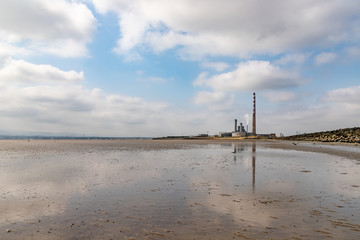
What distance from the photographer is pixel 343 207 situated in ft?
28.4

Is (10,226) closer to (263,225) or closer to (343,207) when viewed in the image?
(263,225)

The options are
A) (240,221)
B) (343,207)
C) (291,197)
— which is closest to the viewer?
(240,221)

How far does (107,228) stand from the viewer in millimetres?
6645

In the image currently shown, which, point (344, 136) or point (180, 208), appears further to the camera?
point (344, 136)

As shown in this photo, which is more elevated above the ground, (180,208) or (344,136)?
(344,136)

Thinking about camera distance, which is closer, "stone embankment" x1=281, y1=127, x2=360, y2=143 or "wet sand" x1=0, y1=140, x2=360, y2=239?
"wet sand" x1=0, y1=140, x2=360, y2=239

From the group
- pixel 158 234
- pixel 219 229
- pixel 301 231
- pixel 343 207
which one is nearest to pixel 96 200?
pixel 158 234

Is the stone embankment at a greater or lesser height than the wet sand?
greater

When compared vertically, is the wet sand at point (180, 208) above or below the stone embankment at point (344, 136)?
below

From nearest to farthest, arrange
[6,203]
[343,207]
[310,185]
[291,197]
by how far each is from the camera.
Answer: [343,207], [6,203], [291,197], [310,185]

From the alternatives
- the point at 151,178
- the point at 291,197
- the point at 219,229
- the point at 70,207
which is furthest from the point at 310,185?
the point at 70,207

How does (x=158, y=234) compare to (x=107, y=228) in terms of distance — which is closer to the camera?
(x=158, y=234)

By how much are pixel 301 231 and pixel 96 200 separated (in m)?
8.04

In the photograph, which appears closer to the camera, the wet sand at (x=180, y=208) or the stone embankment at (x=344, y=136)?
the wet sand at (x=180, y=208)
